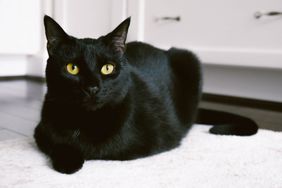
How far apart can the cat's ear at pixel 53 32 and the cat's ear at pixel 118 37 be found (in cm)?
11

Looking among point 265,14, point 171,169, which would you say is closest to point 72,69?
point 171,169

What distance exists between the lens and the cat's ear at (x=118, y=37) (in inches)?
35.9

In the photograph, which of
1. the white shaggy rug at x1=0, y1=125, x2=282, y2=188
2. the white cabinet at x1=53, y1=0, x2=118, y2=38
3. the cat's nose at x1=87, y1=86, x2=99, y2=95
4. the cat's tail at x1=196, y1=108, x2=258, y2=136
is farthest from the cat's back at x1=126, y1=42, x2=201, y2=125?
the white cabinet at x1=53, y1=0, x2=118, y2=38

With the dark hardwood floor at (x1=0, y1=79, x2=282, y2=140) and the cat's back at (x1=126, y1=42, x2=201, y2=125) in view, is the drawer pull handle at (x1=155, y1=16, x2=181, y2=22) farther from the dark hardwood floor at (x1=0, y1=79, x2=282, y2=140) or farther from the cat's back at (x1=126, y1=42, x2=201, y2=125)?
the cat's back at (x1=126, y1=42, x2=201, y2=125)

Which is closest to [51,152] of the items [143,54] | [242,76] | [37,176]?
[37,176]

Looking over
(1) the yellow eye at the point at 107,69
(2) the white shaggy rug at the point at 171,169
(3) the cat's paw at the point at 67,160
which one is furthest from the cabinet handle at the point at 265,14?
(3) the cat's paw at the point at 67,160

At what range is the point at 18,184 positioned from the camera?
736 millimetres

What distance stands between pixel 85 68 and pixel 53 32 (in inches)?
5.0

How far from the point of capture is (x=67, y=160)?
2.80 feet

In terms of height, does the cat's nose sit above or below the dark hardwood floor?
above

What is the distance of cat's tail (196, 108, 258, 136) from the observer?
121 centimetres

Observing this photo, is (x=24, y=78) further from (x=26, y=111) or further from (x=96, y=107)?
(x=96, y=107)

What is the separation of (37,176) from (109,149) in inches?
7.8

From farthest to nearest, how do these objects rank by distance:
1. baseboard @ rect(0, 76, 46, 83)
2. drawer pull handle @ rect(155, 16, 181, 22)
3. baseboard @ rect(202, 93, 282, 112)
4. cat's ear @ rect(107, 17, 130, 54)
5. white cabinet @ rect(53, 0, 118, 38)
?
baseboard @ rect(0, 76, 46, 83)
white cabinet @ rect(53, 0, 118, 38)
drawer pull handle @ rect(155, 16, 181, 22)
baseboard @ rect(202, 93, 282, 112)
cat's ear @ rect(107, 17, 130, 54)
